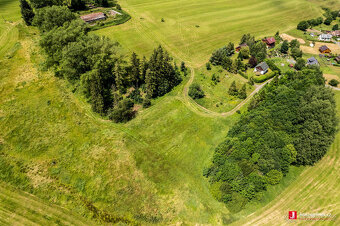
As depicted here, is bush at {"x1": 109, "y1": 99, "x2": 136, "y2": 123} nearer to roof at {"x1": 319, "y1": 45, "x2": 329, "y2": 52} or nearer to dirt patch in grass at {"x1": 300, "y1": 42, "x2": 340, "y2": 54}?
dirt patch in grass at {"x1": 300, "y1": 42, "x2": 340, "y2": 54}

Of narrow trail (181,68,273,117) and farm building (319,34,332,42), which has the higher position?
farm building (319,34,332,42)

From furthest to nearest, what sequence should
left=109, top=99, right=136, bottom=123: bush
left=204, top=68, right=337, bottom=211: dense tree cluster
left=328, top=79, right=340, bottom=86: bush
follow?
left=328, top=79, right=340, bottom=86: bush
left=109, top=99, right=136, bottom=123: bush
left=204, top=68, right=337, bottom=211: dense tree cluster

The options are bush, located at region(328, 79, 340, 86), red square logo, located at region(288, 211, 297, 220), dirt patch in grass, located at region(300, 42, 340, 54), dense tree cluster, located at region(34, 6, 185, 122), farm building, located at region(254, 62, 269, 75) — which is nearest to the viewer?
red square logo, located at region(288, 211, 297, 220)

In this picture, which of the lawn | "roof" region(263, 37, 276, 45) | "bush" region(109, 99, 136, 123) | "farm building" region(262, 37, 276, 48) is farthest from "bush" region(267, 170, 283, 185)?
"roof" region(263, 37, 276, 45)

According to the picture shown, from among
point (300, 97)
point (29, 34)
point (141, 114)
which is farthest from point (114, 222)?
point (29, 34)

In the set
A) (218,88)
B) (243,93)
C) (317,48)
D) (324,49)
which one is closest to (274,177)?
(243,93)

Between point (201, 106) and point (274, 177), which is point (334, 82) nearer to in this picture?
point (201, 106)

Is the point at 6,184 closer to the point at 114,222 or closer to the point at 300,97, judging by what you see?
the point at 114,222

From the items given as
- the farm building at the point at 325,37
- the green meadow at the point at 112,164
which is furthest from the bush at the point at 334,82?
the farm building at the point at 325,37
